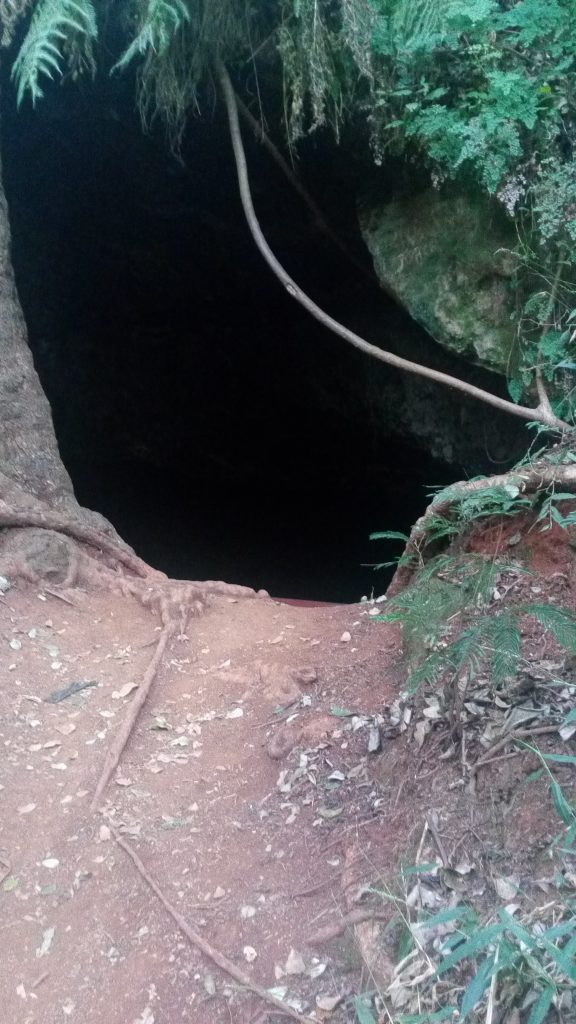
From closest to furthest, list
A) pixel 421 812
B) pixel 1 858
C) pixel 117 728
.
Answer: pixel 421 812, pixel 1 858, pixel 117 728

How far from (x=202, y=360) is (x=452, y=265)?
605cm

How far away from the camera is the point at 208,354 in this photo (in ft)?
34.9

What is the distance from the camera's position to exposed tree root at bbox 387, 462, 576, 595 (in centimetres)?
321

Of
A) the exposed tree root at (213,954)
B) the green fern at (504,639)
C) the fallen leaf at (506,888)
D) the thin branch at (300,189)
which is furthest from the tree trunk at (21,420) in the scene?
the fallen leaf at (506,888)

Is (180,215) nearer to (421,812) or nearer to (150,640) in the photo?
(150,640)

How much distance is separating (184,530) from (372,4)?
353 inches

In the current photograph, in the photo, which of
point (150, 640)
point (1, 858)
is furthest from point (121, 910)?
point (150, 640)

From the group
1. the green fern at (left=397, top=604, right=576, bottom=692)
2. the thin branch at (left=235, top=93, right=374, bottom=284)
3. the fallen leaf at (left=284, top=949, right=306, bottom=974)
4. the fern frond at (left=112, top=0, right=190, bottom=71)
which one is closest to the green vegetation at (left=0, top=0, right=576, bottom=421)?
the fern frond at (left=112, top=0, right=190, bottom=71)

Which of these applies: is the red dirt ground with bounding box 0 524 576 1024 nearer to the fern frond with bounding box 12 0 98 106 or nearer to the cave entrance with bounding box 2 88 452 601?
the fern frond with bounding box 12 0 98 106

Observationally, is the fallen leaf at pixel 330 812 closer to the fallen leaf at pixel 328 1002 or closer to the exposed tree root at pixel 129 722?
the fallen leaf at pixel 328 1002

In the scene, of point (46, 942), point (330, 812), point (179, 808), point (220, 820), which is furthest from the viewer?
point (179, 808)

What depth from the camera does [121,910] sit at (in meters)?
2.39

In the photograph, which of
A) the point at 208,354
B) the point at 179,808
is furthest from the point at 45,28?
the point at 208,354

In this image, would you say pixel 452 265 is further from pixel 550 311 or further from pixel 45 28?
pixel 45 28
